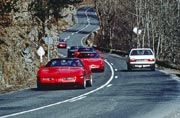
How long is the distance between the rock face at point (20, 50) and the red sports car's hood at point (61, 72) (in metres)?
2.05

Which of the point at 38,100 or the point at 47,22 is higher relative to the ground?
the point at 47,22

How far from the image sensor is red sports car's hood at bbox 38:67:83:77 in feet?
83.7

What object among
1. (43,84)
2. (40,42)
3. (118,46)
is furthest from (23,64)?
(118,46)

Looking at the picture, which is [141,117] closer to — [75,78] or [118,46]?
[75,78]

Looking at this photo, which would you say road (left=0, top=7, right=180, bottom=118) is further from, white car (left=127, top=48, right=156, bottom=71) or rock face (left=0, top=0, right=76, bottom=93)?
white car (left=127, top=48, right=156, bottom=71)

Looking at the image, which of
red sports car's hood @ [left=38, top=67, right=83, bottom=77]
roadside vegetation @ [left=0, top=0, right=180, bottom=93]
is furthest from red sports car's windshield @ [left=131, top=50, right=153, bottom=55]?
red sports car's hood @ [left=38, top=67, right=83, bottom=77]

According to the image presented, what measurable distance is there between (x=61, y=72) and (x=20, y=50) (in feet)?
33.1

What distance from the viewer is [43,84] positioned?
25688mm

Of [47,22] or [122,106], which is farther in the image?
[47,22]

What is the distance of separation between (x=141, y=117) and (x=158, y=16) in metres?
62.2

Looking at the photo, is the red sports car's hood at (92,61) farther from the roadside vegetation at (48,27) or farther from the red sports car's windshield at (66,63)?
the red sports car's windshield at (66,63)

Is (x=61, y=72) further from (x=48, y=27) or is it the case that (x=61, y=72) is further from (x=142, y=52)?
(x=48, y=27)

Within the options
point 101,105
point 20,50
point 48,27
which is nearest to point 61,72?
point 101,105

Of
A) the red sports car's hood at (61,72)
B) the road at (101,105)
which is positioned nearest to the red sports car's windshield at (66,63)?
the red sports car's hood at (61,72)
